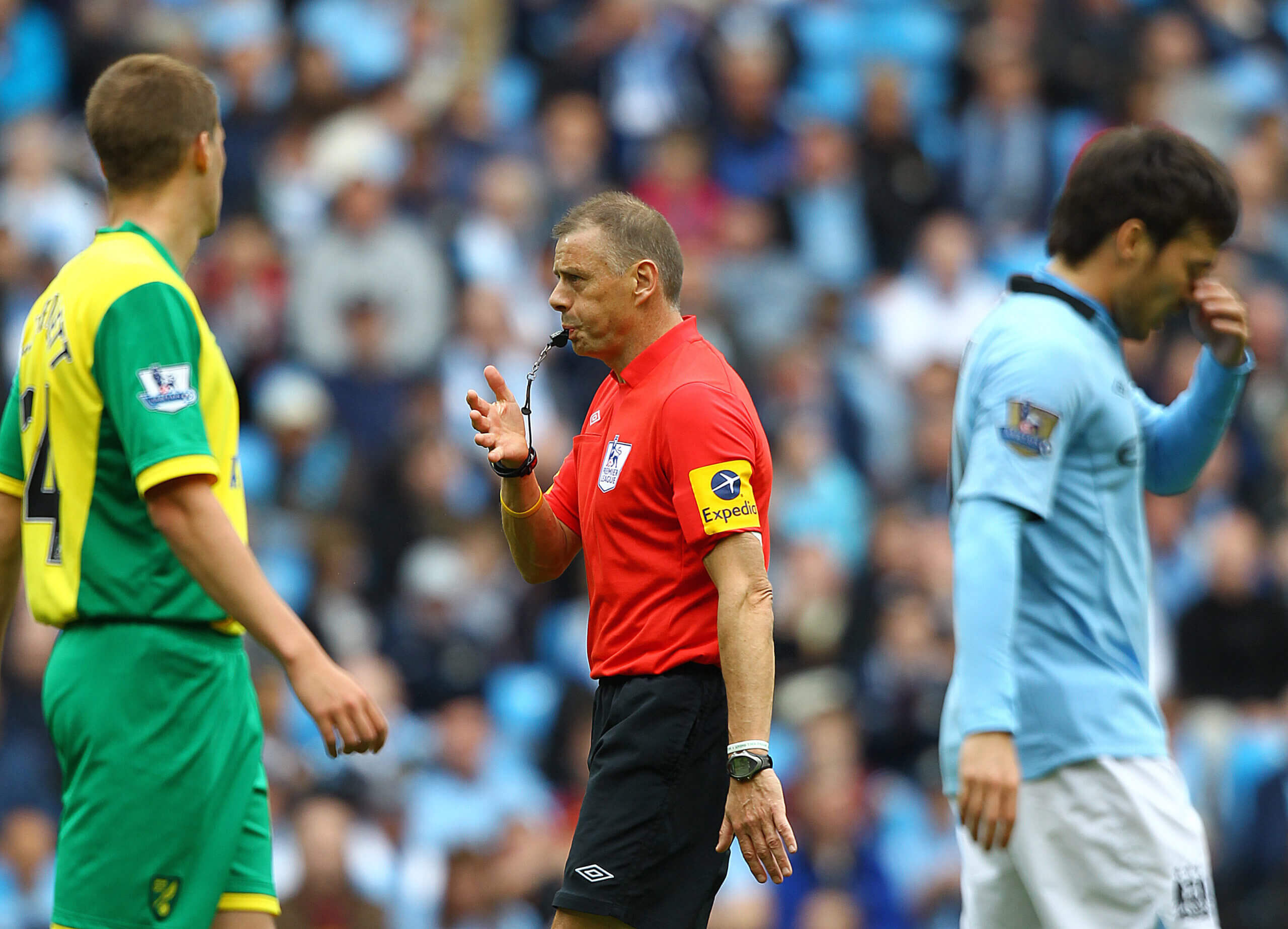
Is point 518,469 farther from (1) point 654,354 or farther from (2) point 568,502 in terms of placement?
(1) point 654,354

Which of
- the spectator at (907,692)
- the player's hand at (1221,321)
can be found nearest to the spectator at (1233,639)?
the spectator at (907,692)

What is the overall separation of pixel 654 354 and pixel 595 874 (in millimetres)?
1323

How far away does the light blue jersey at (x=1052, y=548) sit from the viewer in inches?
152

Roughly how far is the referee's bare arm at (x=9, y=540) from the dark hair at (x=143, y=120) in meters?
0.81

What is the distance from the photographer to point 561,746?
9.41m

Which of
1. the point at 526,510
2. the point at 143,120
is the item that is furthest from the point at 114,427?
the point at 526,510

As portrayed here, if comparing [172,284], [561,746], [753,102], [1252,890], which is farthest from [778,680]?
[172,284]

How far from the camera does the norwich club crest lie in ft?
12.0

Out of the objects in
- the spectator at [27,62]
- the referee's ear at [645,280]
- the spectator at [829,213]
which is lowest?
the referee's ear at [645,280]

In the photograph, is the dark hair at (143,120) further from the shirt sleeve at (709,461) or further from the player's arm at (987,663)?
the player's arm at (987,663)

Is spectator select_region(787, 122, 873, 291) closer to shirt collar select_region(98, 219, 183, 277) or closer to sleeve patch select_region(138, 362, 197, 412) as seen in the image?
shirt collar select_region(98, 219, 183, 277)

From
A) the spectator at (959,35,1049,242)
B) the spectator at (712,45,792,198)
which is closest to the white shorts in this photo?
the spectator at (712,45,792,198)

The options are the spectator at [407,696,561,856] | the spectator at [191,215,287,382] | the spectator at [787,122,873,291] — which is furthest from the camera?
the spectator at [787,122,873,291]

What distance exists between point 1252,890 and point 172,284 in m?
7.93
